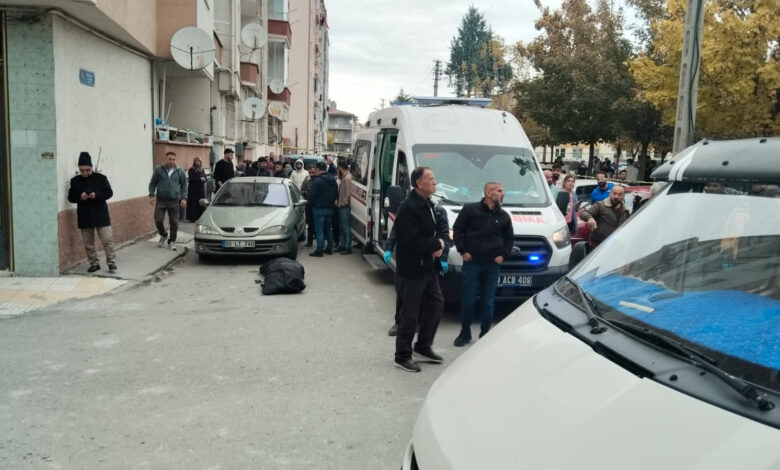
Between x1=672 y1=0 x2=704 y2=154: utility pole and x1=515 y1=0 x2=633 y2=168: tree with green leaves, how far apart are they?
70.6ft

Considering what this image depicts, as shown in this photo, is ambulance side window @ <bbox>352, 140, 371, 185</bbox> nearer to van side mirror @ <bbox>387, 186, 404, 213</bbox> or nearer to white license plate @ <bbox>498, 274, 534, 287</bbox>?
van side mirror @ <bbox>387, 186, 404, 213</bbox>

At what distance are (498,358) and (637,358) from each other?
0.56m

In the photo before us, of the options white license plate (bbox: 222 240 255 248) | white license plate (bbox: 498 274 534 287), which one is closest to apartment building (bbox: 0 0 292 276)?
white license plate (bbox: 222 240 255 248)

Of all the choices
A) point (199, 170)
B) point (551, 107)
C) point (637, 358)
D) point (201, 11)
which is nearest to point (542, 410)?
point (637, 358)

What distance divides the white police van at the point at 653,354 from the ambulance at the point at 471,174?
4704mm

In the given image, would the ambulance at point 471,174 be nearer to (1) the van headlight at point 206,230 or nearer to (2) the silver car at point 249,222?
(2) the silver car at point 249,222

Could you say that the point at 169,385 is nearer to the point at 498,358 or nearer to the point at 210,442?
the point at 210,442

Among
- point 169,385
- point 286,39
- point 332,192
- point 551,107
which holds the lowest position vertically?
point 169,385

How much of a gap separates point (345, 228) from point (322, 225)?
1.71 ft

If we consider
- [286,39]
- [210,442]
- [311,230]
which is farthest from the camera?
[286,39]

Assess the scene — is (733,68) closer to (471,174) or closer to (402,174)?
(471,174)

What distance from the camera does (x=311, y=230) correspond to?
46.1 ft

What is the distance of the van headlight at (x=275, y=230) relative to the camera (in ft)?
37.0

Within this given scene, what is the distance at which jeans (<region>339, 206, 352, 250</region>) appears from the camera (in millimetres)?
13151
